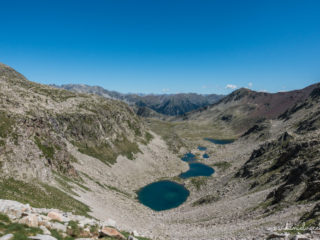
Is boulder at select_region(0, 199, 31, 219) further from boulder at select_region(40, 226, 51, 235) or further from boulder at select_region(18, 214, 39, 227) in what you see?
boulder at select_region(40, 226, 51, 235)

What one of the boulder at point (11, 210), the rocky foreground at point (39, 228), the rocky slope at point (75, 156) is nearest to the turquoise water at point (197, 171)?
the rocky slope at point (75, 156)

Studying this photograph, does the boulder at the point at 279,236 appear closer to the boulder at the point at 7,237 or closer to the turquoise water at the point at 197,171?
the boulder at the point at 7,237

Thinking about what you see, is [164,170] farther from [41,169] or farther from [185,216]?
[41,169]

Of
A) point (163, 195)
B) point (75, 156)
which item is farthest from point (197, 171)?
point (75, 156)

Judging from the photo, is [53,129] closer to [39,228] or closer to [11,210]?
[11,210]

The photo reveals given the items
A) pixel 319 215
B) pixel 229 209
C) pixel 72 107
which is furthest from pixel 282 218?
pixel 72 107

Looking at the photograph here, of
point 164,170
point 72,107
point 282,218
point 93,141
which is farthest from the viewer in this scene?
point 164,170
